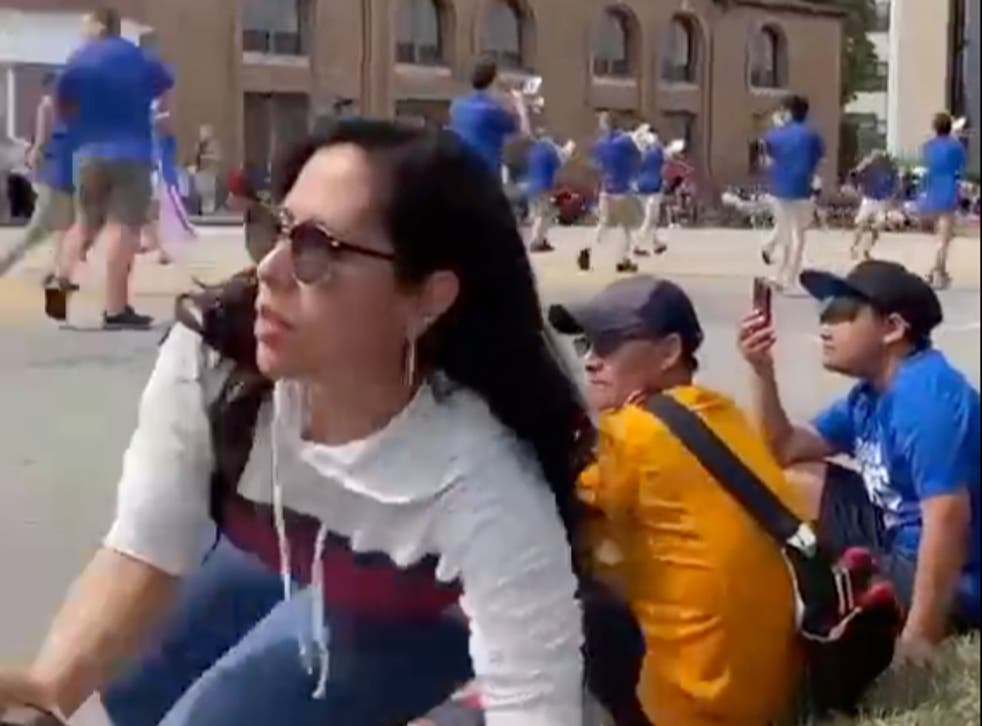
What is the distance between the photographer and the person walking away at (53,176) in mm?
11844

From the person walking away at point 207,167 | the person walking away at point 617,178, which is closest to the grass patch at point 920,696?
the person walking away at point 617,178

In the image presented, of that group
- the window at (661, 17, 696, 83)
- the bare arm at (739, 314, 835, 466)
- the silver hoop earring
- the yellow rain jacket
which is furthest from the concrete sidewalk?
the window at (661, 17, 696, 83)

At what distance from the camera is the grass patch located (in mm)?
4008

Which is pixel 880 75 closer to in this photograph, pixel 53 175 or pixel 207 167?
pixel 53 175

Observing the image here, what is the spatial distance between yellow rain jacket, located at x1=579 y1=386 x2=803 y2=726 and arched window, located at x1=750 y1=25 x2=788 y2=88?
32.2m

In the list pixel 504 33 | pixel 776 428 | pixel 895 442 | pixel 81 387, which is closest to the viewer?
pixel 895 442

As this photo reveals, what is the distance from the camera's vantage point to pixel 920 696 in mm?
4207

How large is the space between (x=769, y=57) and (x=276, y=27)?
995 centimetres

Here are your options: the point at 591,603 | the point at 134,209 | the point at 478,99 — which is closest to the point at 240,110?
the point at 478,99

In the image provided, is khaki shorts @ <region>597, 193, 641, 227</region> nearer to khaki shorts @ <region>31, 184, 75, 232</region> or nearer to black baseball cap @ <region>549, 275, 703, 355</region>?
khaki shorts @ <region>31, 184, 75, 232</region>

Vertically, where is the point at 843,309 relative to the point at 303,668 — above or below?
above

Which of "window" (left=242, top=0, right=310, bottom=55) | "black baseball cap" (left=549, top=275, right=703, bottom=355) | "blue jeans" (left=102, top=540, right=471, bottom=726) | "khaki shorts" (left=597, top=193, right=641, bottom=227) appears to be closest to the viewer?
"blue jeans" (left=102, top=540, right=471, bottom=726)

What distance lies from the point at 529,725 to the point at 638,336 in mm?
1539

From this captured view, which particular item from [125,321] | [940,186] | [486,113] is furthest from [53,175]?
[940,186]
